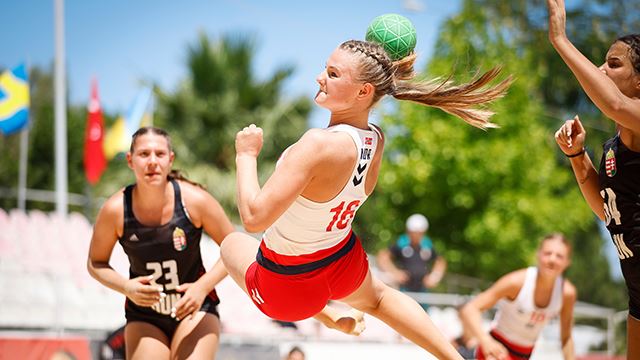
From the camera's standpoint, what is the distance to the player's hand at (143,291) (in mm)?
4543

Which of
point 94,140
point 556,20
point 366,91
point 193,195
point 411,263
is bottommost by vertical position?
point 411,263

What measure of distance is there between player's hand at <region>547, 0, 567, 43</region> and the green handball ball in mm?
735

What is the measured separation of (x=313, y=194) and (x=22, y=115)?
13.0m

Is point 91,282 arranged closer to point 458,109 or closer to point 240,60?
point 458,109

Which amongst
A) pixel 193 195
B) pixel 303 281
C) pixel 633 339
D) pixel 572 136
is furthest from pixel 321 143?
pixel 633 339

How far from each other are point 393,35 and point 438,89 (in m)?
0.38

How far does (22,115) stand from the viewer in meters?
15.2

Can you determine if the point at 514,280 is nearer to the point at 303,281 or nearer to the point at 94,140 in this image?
the point at 303,281

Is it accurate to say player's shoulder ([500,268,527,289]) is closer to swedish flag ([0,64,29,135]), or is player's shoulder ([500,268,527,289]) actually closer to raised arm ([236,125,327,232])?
raised arm ([236,125,327,232])

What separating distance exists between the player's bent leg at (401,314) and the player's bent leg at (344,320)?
0.14 metres

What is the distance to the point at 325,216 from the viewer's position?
12.3ft

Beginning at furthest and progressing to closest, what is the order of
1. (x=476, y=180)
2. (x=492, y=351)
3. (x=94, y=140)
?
(x=476, y=180) → (x=94, y=140) → (x=492, y=351)

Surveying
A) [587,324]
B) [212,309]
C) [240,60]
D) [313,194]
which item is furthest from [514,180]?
[313,194]

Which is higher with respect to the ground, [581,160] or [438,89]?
[438,89]
